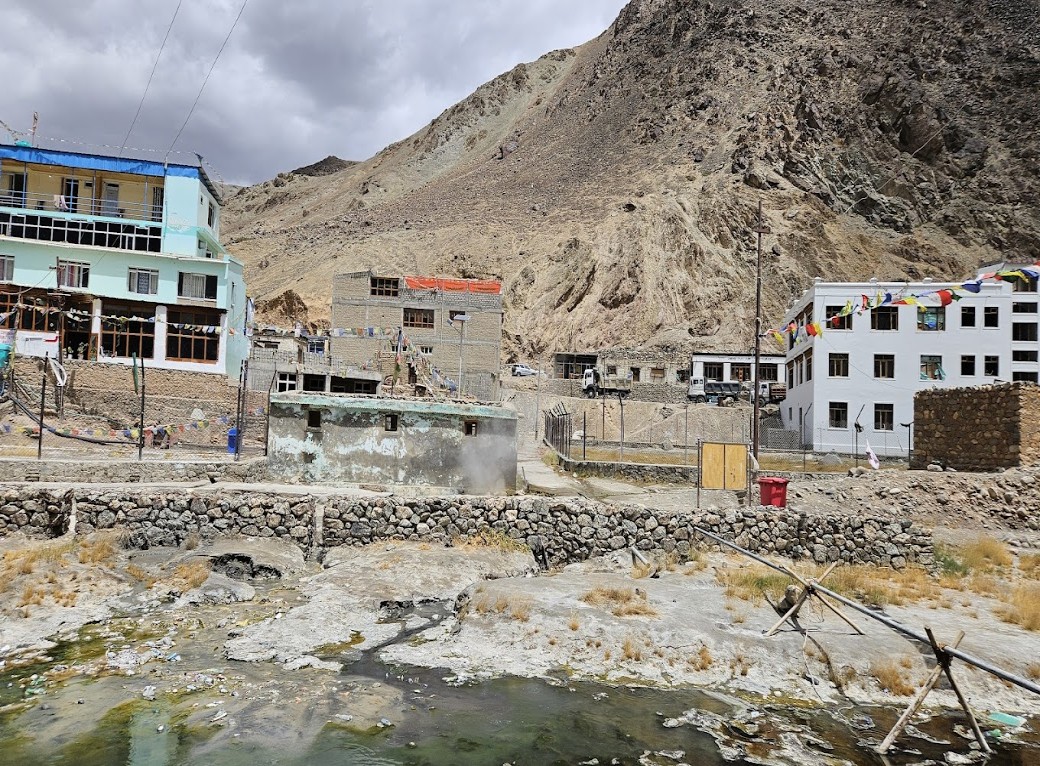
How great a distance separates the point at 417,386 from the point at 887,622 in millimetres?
38335

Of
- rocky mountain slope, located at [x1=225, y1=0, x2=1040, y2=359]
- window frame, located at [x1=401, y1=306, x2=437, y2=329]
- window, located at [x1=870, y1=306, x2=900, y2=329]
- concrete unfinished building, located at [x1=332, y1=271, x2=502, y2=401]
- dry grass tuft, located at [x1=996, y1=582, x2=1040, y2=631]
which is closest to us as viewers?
Result: dry grass tuft, located at [x1=996, y1=582, x2=1040, y2=631]

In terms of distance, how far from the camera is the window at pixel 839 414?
43.4 metres

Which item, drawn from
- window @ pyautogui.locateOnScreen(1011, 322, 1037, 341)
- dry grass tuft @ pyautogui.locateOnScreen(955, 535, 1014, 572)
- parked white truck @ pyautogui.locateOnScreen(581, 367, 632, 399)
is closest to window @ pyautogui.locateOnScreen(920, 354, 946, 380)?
window @ pyautogui.locateOnScreen(1011, 322, 1037, 341)

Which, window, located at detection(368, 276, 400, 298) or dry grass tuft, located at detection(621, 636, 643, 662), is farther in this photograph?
window, located at detection(368, 276, 400, 298)

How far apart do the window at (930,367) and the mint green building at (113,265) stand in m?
41.8

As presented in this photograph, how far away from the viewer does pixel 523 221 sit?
104375 mm

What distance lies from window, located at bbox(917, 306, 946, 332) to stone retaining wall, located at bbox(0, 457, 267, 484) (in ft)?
128

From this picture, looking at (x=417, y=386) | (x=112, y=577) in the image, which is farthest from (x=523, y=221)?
(x=112, y=577)

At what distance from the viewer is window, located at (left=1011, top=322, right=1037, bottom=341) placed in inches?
1716

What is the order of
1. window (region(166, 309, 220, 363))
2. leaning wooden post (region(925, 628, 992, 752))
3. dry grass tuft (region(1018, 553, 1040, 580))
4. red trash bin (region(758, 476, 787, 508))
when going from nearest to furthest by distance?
leaning wooden post (region(925, 628, 992, 752)) → dry grass tuft (region(1018, 553, 1040, 580)) → red trash bin (region(758, 476, 787, 508)) → window (region(166, 309, 220, 363))

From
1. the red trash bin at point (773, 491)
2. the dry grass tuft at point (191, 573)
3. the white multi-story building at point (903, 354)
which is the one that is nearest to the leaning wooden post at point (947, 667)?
the red trash bin at point (773, 491)

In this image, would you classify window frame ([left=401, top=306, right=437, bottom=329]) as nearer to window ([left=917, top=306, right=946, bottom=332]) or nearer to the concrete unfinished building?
the concrete unfinished building

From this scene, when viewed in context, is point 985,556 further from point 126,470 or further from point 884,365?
point 884,365

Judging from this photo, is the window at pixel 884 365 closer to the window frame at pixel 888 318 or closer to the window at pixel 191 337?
the window frame at pixel 888 318
